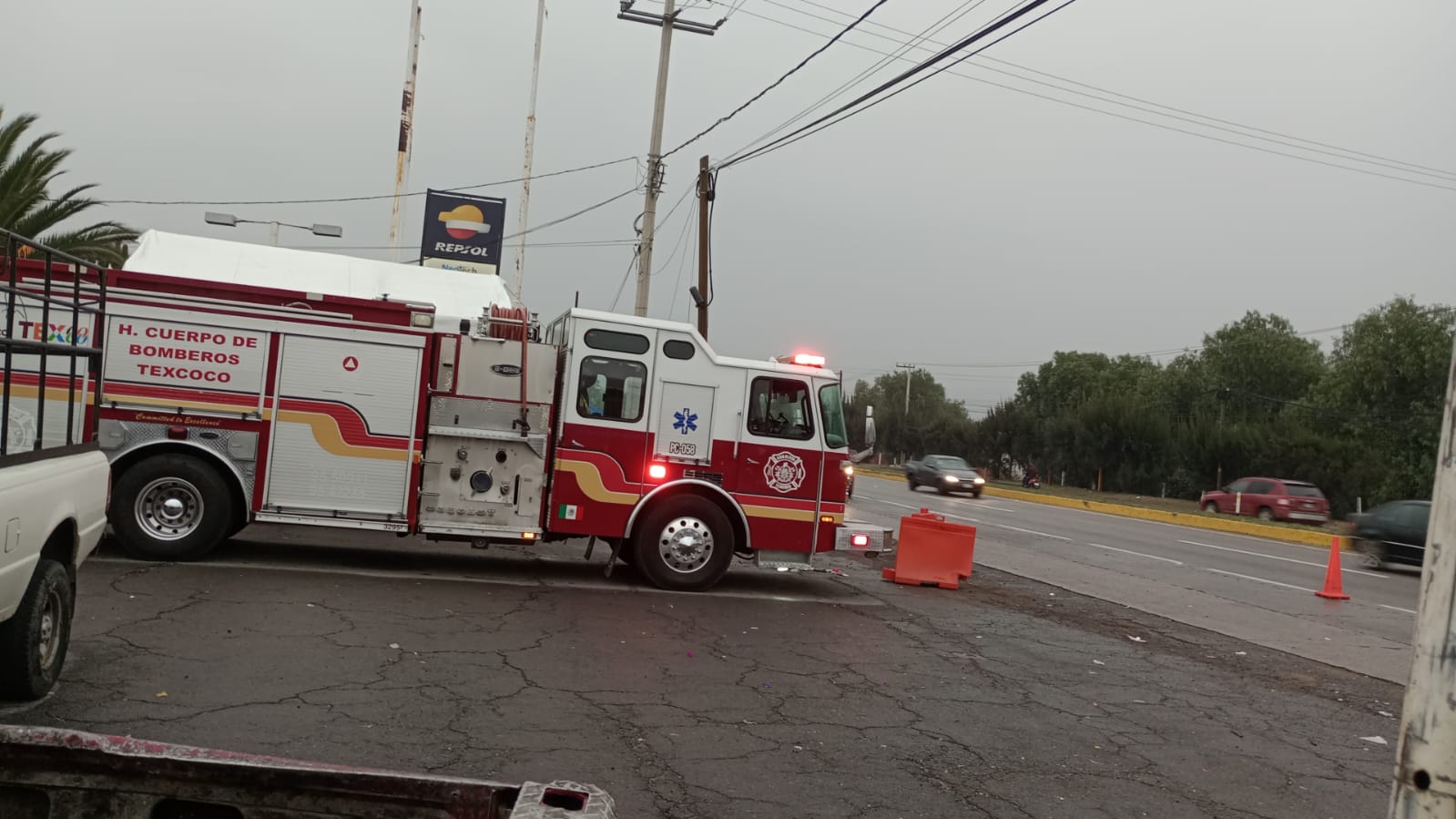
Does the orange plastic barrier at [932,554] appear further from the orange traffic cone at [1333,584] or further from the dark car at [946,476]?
the dark car at [946,476]

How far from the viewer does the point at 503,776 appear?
211 inches

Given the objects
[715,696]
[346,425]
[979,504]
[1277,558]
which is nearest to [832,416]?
[346,425]

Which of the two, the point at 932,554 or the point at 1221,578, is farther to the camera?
the point at 1221,578

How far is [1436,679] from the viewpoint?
2.13 m

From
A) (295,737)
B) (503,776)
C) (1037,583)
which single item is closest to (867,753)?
(503,776)

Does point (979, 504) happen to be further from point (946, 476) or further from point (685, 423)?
point (685, 423)

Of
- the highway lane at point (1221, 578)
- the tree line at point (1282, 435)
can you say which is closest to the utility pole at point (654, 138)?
the highway lane at point (1221, 578)

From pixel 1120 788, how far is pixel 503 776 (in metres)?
3.16

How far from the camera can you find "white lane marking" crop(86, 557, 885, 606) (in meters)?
10.8

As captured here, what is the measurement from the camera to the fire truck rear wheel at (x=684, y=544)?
443 inches

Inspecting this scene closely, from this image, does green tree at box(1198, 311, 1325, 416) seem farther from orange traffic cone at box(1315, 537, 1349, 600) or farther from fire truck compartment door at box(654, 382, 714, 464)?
fire truck compartment door at box(654, 382, 714, 464)

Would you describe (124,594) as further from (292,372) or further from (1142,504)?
(1142,504)

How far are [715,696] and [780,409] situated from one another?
4774 mm

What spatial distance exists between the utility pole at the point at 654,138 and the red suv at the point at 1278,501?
76.5ft
